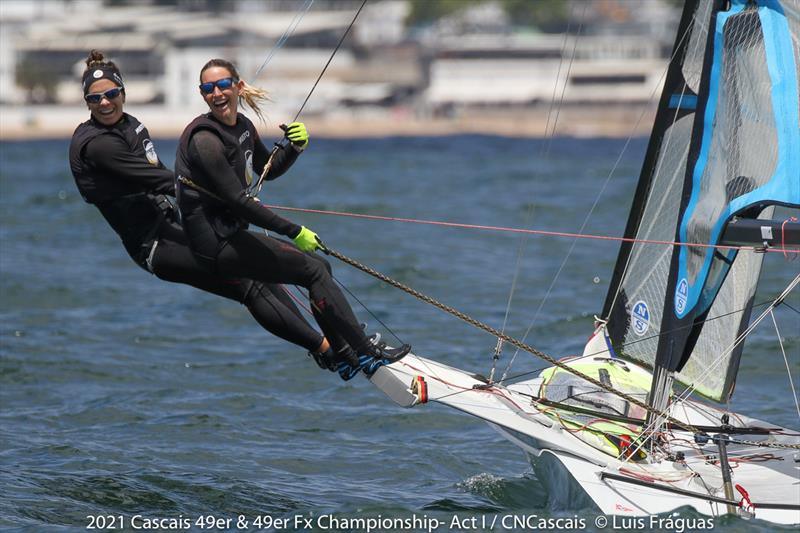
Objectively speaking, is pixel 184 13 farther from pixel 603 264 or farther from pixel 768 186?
pixel 768 186

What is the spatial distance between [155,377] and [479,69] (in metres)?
64.2

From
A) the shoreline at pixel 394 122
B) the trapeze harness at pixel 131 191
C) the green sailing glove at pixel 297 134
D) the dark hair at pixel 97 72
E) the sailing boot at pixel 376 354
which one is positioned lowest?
the sailing boot at pixel 376 354

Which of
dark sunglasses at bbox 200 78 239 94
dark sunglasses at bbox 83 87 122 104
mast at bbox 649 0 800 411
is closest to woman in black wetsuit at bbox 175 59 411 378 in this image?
dark sunglasses at bbox 200 78 239 94

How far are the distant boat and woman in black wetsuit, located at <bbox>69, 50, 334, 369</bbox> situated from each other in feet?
1.80

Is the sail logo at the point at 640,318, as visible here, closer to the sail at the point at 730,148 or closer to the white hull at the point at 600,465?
the sail at the point at 730,148

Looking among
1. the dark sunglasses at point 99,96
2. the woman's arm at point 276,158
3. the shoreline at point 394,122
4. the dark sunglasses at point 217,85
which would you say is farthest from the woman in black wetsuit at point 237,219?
the shoreline at point 394,122

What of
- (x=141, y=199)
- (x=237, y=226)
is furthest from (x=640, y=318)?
(x=141, y=199)

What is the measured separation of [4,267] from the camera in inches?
577

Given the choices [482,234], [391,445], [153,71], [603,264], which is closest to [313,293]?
[391,445]

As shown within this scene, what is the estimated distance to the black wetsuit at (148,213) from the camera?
19.4 feet

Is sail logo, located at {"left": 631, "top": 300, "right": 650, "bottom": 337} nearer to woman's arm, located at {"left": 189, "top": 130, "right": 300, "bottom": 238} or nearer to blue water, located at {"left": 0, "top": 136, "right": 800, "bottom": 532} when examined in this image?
→ blue water, located at {"left": 0, "top": 136, "right": 800, "bottom": 532}

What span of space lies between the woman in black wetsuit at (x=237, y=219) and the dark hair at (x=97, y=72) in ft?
1.73

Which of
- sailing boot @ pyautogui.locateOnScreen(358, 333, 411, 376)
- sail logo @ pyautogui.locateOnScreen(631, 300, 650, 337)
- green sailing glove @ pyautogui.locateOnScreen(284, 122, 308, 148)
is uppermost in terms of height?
green sailing glove @ pyautogui.locateOnScreen(284, 122, 308, 148)

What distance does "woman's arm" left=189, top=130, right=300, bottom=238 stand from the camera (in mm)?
5496
